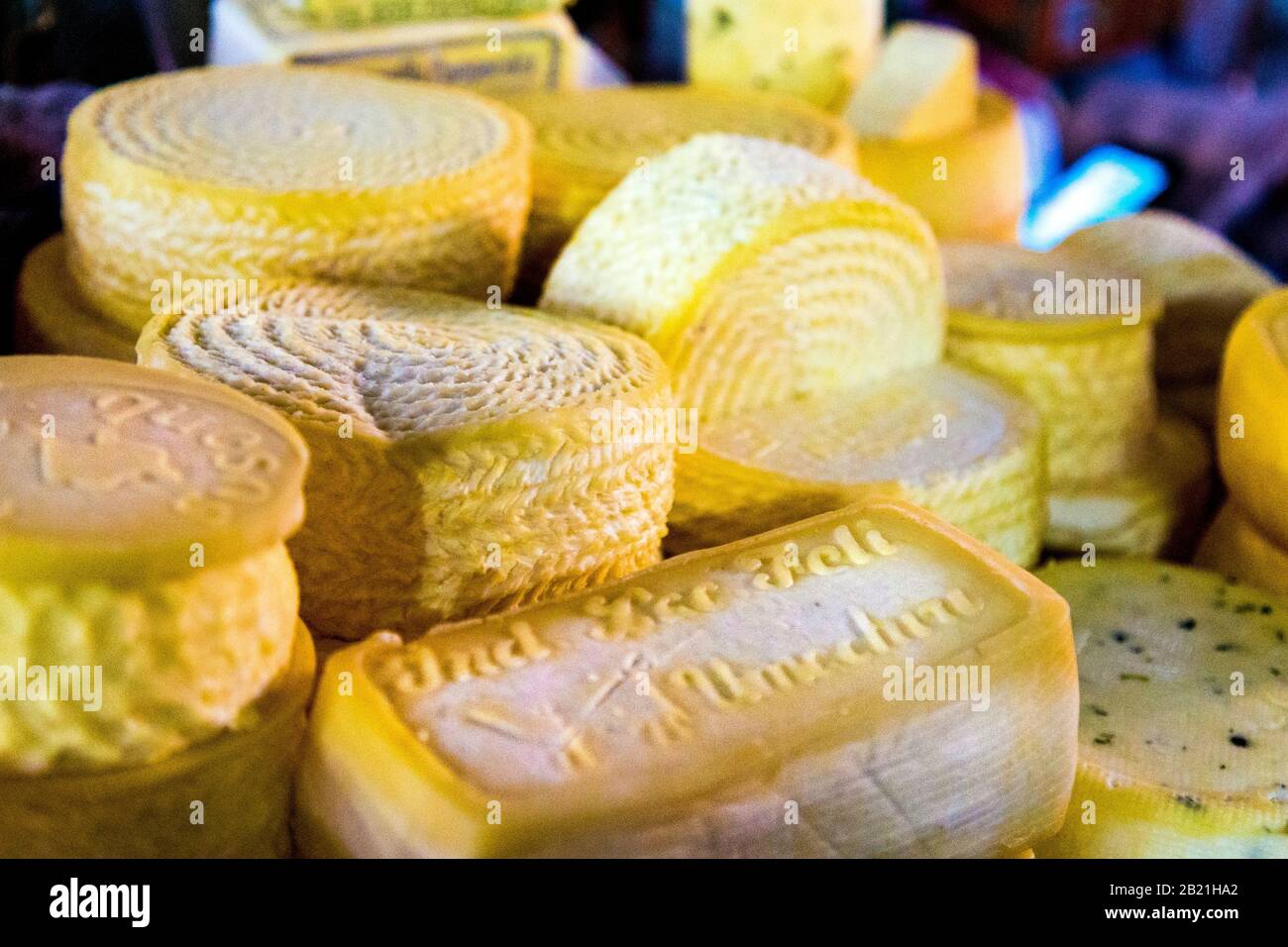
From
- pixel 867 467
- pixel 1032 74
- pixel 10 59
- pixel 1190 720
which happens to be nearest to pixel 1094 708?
pixel 1190 720

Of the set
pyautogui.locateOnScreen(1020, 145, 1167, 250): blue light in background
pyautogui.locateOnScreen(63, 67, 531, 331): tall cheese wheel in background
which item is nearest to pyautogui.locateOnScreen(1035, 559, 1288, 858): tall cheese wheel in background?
pyautogui.locateOnScreen(63, 67, 531, 331): tall cheese wheel in background

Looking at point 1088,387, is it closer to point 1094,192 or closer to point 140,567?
point 140,567

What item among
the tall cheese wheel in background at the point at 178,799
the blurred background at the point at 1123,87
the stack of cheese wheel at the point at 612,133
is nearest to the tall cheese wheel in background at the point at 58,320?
the stack of cheese wheel at the point at 612,133

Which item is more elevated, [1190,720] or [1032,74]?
[1032,74]

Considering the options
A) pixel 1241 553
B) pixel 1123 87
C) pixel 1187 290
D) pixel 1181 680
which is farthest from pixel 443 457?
pixel 1123 87

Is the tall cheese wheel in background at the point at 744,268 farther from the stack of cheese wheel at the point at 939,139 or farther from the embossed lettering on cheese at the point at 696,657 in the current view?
the stack of cheese wheel at the point at 939,139

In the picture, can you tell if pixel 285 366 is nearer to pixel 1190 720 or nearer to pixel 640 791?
pixel 640 791

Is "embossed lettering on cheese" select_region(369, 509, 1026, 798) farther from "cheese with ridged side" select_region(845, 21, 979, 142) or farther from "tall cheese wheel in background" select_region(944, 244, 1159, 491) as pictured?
"cheese with ridged side" select_region(845, 21, 979, 142)
